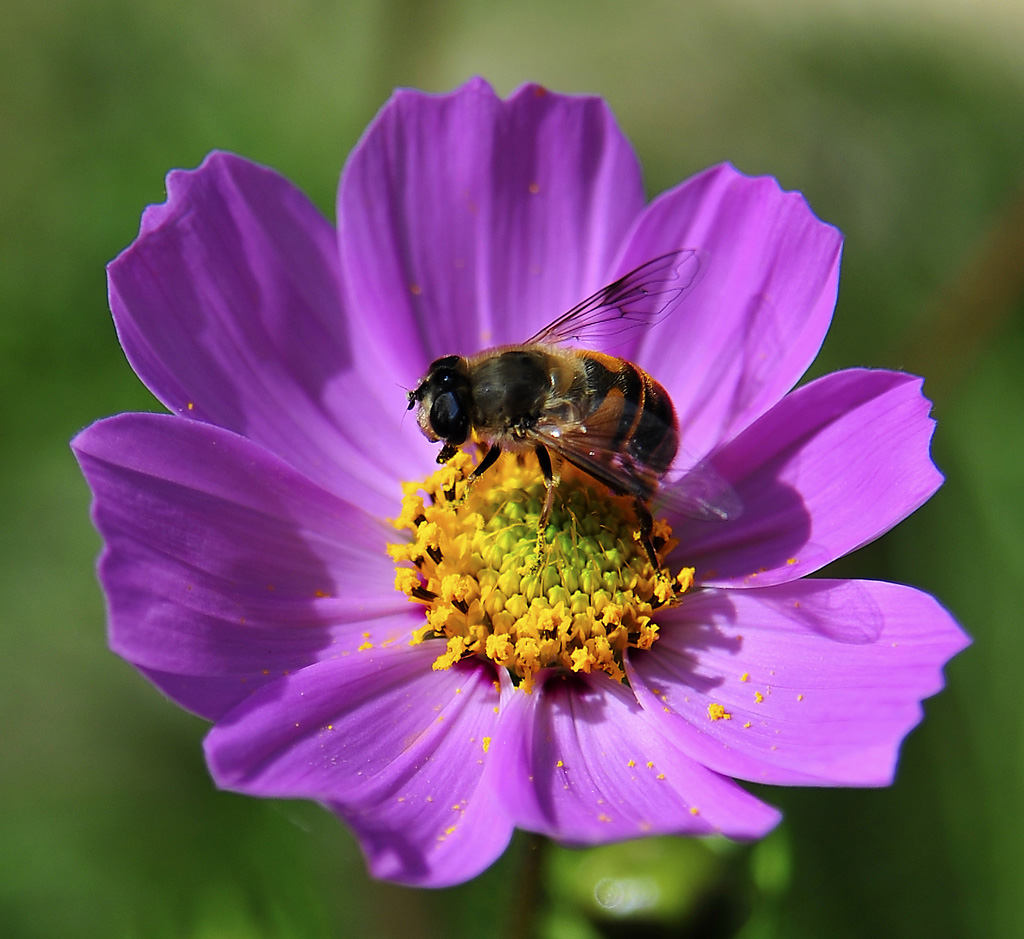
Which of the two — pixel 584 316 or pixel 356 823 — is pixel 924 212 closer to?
pixel 584 316

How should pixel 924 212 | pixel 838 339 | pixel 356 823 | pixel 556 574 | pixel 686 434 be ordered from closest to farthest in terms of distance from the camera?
pixel 356 823
pixel 556 574
pixel 686 434
pixel 838 339
pixel 924 212

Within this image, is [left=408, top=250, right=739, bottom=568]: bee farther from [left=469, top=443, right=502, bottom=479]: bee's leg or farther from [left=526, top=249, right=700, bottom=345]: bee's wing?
[left=526, top=249, right=700, bottom=345]: bee's wing

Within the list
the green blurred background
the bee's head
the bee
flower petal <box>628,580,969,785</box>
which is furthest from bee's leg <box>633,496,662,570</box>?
the green blurred background

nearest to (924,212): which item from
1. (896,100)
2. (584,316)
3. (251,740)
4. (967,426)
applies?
(896,100)

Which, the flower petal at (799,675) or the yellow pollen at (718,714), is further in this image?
the yellow pollen at (718,714)

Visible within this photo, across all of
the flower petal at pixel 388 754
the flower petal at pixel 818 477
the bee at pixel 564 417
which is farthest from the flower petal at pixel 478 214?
the flower petal at pixel 388 754

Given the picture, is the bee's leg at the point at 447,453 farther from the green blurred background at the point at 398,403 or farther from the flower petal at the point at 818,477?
the green blurred background at the point at 398,403

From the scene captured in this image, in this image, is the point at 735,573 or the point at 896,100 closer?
the point at 735,573

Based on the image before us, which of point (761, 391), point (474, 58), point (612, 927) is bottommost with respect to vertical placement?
point (612, 927)
